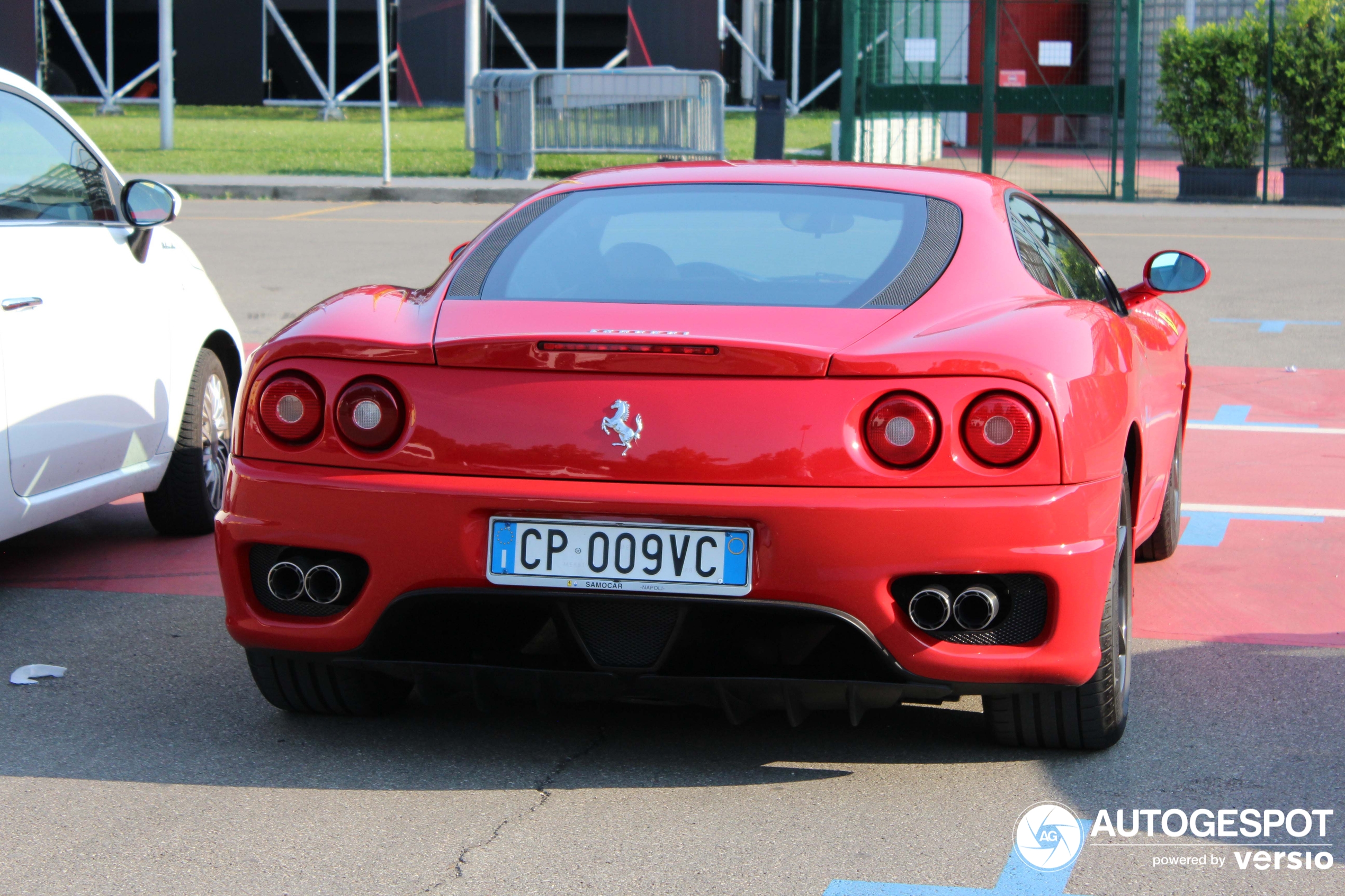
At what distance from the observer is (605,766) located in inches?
145

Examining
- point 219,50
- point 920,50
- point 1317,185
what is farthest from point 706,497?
point 219,50

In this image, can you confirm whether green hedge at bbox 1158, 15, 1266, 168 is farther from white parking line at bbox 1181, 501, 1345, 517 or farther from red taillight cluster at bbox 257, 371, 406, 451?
red taillight cluster at bbox 257, 371, 406, 451

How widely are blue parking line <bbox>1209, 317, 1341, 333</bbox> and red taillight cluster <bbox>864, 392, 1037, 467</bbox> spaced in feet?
27.4

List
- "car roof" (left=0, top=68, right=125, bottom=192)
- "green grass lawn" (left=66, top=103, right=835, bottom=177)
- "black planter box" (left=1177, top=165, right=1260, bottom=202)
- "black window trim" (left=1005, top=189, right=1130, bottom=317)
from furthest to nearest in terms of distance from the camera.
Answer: "green grass lawn" (left=66, top=103, right=835, bottom=177) < "black planter box" (left=1177, top=165, right=1260, bottom=202) < "car roof" (left=0, top=68, right=125, bottom=192) < "black window trim" (left=1005, top=189, right=1130, bottom=317)

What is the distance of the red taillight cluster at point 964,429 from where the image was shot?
3303mm

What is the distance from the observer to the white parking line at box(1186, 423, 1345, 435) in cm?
784

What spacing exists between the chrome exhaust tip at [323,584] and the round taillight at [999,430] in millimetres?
1336

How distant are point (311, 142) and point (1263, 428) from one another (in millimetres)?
24477

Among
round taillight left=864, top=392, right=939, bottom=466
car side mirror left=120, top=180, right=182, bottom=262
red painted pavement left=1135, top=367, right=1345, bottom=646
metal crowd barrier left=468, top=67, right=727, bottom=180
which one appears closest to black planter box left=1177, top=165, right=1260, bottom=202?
metal crowd barrier left=468, top=67, right=727, bottom=180

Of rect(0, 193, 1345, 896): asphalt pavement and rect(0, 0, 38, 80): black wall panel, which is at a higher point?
rect(0, 0, 38, 80): black wall panel

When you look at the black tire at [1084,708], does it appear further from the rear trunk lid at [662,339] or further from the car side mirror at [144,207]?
the car side mirror at [144,207]

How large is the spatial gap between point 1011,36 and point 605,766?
26.3m

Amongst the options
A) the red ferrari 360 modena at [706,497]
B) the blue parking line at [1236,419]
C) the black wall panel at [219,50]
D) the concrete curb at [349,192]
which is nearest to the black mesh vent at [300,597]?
the red ferrari 360 modena at [706,497]

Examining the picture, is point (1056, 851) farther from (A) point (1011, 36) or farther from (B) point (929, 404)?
(A) point (1011, 36)
